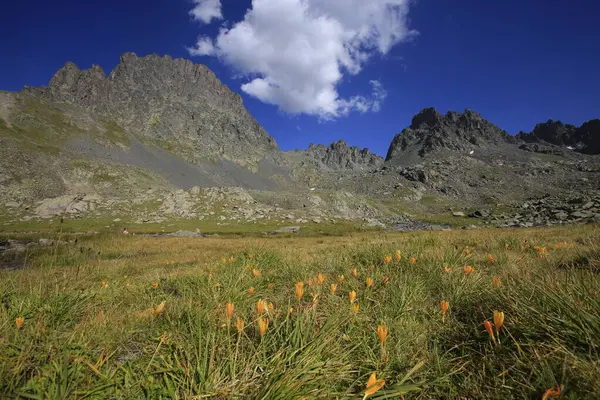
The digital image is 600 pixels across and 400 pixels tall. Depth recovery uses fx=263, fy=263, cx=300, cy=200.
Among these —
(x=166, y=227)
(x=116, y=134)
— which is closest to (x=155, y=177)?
(x=116, y=134)

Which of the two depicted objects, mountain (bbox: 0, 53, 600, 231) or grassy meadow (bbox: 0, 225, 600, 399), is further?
mountain (bbox: 0, 53, 600, 231)

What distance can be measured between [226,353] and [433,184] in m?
205

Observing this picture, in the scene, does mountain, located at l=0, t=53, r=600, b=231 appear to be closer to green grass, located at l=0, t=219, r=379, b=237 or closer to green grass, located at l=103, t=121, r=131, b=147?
green grass, located at l=103, t=121, r=131, b=147

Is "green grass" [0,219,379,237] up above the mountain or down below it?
below

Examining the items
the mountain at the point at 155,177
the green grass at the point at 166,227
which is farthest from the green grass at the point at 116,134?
the green grass at the point at 166,227

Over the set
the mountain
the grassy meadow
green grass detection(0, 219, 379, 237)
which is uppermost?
the mountain

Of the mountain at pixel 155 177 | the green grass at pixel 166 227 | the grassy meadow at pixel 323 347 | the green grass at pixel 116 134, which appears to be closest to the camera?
the grassy meadow at pixel 323 347

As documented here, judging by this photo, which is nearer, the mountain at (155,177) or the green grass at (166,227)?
the green grass at (166,227)

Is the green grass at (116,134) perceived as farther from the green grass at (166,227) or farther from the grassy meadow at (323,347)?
the grassy meadow at (323,347)

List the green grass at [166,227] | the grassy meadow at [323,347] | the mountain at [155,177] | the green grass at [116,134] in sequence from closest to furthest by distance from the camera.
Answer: the grassy meadow at [323,347]
the green grass at [166,227]
the mountain at [155,177]
the green grass at [116,134]

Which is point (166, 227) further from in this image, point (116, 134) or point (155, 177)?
point (116, 134)

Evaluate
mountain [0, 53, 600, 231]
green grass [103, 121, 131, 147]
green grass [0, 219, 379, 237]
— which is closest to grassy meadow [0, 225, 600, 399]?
green grass [0, 219, 379, 237]

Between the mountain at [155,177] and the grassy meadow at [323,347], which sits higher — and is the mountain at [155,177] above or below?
above

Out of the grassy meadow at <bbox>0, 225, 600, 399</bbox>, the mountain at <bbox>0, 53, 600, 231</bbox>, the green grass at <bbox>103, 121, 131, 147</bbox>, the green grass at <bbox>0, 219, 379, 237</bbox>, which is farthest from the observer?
the green grass at <bbox>103, 121, 131, 147</bbox>
